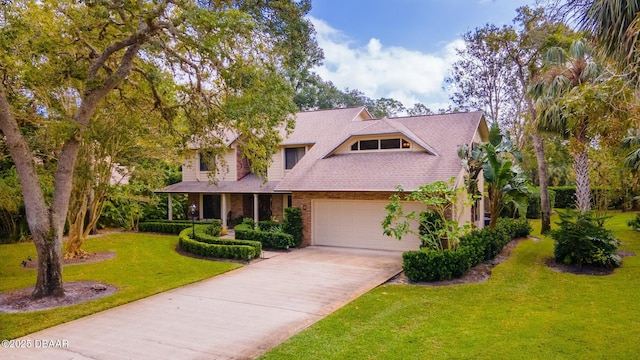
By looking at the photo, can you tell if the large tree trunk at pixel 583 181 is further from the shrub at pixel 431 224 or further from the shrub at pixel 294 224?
the shrub at pixel 294 224

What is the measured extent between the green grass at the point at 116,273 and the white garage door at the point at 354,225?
15.7ft

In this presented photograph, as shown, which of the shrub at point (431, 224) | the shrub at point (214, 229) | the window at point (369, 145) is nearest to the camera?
the shrub at point (431, 224)

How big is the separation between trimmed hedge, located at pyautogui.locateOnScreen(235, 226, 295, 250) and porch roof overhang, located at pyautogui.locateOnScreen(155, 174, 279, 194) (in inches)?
147

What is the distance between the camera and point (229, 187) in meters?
21.8

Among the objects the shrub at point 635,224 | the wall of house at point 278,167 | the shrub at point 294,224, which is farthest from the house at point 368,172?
the shrub at point 635,224

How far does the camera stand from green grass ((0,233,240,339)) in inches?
324

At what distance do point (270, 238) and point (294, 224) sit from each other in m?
1.15

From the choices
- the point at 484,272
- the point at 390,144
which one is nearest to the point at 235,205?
the point at 390,144

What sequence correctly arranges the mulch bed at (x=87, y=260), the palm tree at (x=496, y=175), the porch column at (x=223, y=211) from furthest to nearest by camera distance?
the porch column at (x=223, y=211), the palm tree at (x=496, y=175), the mulch bed at (x=87, y=260)

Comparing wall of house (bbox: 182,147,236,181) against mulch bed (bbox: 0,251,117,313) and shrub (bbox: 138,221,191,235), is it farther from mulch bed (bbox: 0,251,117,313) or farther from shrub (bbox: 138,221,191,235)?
mulch bed (bbox: 0,251,117,313)

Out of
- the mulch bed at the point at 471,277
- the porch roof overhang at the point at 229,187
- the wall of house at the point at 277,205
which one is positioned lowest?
the mulch bed at the point at 471,277

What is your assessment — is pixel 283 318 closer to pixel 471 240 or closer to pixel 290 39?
pixel 471 240

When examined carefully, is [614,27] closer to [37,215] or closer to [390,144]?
[390,144]

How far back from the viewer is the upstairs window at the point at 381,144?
55.6 feet
